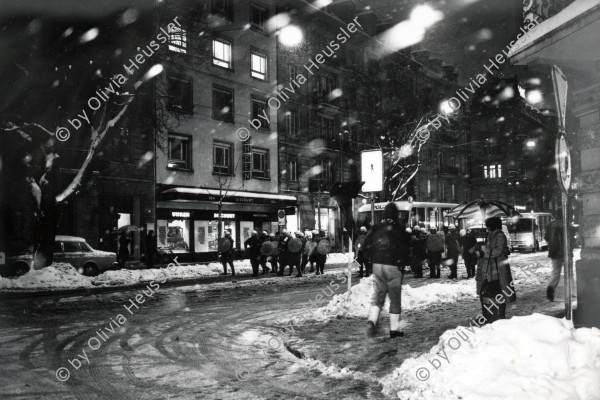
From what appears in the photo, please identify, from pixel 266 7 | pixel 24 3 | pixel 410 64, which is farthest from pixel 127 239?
pixel 410 64

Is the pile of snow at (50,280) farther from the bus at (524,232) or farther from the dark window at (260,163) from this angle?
the bus at (524,232)

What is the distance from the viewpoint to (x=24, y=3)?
19.6 meters

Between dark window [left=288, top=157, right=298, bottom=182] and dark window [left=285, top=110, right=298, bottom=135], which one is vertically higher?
dark window [left=285, top=110, right=298, bottom=135]

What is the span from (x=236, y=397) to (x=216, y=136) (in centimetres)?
2743

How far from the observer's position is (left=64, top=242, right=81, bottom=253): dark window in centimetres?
2061

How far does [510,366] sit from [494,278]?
3.55 metres

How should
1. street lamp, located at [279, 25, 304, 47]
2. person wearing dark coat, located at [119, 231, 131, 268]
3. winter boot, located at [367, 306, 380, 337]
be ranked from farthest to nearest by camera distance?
street lamp, located at [279, 25, 304, 47] < person wearing dark coat, located at [119, 231, 131, 268] < winter boot, located at [367, 306, 380, 337]

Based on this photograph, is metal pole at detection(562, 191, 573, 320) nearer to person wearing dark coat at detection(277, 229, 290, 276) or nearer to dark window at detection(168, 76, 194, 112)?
person wearing dark coat at detection(277, 229, 290, 276)

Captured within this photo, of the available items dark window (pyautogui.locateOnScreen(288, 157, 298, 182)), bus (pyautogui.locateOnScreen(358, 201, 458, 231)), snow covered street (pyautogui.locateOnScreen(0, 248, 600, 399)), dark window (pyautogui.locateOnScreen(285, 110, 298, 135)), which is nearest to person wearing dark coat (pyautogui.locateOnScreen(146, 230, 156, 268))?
snow covered street (pyautogui.locateOnScreen(0, 248, 600, 399))

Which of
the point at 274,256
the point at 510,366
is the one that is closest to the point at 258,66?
the point at 274,256

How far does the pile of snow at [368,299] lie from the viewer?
1051 centimetres

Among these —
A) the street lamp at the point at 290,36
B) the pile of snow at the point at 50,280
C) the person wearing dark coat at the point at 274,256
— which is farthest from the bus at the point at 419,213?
the pile of snow at the point at 50,280

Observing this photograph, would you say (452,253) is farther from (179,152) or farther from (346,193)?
(179,152)

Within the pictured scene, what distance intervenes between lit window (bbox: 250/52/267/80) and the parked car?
1719 centimetres
